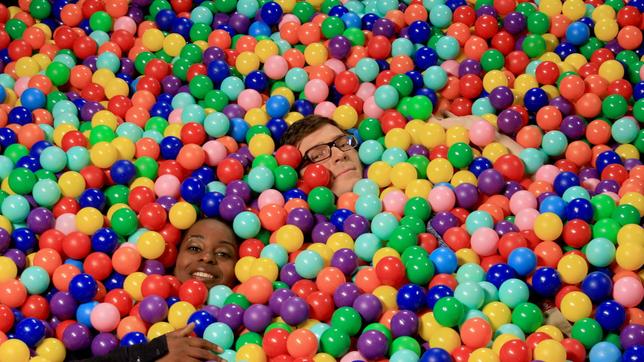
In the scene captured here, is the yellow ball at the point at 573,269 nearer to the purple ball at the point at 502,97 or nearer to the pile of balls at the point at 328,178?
the pile of balls at the point at 328,178

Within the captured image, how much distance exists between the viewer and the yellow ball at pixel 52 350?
2711mm

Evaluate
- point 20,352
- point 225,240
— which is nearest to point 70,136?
point 225,240

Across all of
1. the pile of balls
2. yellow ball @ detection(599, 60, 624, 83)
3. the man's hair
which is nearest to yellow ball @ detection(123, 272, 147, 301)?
the pile of balls

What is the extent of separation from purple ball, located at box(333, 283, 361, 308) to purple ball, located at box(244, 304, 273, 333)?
194mm

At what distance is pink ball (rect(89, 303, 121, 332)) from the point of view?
280 cm

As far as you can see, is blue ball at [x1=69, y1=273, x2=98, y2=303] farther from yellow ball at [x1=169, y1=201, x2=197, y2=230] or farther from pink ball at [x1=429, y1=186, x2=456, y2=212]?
pink ball at [x1=429, y1=186, x2=456, y2=212]

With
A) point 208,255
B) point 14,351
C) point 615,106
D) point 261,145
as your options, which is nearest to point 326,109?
point 261,145

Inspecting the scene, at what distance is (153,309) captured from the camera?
280 cm

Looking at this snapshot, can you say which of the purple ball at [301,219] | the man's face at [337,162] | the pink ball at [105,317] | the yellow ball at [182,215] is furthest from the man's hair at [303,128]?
the pink ball at [105,317]

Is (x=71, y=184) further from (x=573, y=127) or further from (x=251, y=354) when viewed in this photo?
(x=573, y=127)

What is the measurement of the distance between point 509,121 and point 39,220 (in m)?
1.55

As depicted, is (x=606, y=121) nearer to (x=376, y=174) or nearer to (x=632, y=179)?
(x=632, y=179)

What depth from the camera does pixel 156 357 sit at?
101 inches

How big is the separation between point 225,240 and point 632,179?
1.27 m
